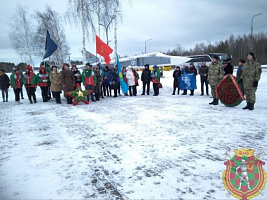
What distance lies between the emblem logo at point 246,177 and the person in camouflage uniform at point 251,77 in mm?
4309

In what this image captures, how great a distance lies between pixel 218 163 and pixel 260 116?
10.4 feet

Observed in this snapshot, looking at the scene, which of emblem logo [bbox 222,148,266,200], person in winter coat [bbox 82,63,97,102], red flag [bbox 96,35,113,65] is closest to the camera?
emblem logo [bbox 222,148,266,200]

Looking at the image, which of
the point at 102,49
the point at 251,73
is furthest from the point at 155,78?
the point at 251,73

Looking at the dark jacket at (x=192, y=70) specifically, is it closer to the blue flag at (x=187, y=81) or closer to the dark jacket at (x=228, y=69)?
the blue flag at (x=187, y=81)

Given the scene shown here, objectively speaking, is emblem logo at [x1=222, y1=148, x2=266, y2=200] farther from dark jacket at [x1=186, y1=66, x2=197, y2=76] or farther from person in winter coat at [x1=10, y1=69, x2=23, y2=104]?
person in winter coat at [x1=10, y1=69, x2=23, y2=104]

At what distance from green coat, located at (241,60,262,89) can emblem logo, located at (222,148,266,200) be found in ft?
14.3

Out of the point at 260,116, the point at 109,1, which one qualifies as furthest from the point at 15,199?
the point at 109,1

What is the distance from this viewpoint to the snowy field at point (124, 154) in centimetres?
216

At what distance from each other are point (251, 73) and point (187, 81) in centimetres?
397

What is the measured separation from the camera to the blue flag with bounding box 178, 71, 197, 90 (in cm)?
922

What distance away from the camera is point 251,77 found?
5496 millimetres

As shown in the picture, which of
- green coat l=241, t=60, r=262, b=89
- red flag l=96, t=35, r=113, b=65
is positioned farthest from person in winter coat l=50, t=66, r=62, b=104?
green coat l=241, t=60, r=262, b=89

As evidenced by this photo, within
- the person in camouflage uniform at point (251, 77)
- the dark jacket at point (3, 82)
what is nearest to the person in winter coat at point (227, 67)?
the person in camouflage uniform at point (251, 77)

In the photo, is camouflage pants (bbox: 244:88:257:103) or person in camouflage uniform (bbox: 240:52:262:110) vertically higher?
person in camouflage uniform (bbox: 240:52:262:110)
